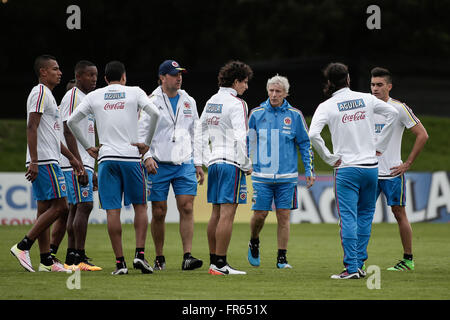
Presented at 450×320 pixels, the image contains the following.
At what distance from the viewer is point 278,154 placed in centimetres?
1067

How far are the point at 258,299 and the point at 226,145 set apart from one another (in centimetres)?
262

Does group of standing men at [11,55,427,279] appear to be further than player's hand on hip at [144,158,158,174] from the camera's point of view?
No

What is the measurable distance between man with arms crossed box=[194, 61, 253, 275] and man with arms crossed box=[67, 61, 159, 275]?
77 cm

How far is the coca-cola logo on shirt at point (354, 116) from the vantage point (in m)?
8.91

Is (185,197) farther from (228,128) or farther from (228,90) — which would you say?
(228,90)

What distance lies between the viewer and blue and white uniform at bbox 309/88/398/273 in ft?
29.2

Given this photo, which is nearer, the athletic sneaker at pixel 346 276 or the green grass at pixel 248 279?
the green grass at pixel 248 279

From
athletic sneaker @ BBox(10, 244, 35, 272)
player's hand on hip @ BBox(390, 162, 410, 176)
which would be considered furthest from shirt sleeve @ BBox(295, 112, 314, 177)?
athletic sneaker @ BBox(10, 244, 35, 272)

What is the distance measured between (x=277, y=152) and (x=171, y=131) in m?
1.41

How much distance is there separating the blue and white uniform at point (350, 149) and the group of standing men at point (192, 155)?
0.04ft

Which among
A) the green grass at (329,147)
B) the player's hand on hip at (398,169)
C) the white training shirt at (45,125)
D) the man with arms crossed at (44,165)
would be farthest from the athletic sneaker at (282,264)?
the green grass at (329,147)

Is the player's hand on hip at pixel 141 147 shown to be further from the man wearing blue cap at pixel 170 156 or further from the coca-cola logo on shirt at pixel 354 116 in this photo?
the coca-cola logo on shirt at pixel 354 116

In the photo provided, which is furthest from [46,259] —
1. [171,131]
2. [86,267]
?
[171,131]

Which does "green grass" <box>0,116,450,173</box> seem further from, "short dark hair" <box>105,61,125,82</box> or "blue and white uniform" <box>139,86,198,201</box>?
"short dark hair" <box>105,61,125,82</box>
